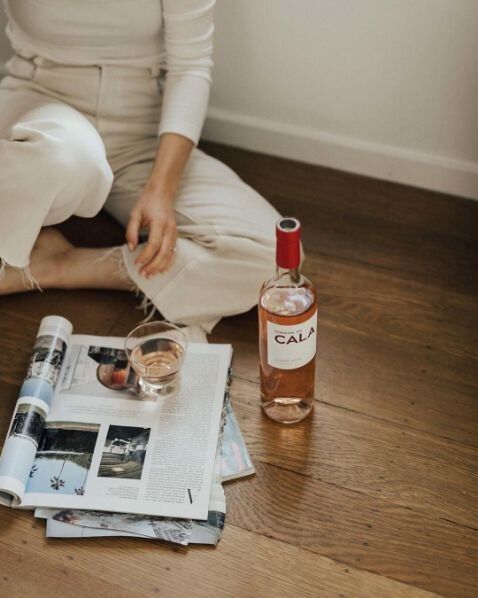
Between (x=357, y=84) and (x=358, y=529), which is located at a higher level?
(x=357, y=84)

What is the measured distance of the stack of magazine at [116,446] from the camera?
40.1 inches

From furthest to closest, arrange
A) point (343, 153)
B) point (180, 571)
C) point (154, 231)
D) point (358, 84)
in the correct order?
point (343, 153) → point (358, 84) → point (154, 231) → point (180, 571)

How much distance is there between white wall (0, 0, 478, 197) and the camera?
4.42 ft

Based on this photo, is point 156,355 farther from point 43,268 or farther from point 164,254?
point 43,268

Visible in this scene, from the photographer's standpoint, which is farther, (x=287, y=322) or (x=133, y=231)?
(x=133, y=231)

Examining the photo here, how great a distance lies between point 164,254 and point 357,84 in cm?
54

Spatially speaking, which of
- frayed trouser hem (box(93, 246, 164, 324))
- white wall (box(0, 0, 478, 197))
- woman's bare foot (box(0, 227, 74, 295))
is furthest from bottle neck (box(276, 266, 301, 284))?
white wall (box(0, 0, 478, 197))

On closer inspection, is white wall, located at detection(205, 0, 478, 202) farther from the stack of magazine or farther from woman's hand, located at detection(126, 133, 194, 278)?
the stack of magazine

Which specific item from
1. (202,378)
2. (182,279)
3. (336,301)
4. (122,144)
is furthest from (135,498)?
(122,144)

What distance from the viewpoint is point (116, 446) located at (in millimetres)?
1091

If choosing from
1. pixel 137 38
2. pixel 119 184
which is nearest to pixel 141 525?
pixel 119 184

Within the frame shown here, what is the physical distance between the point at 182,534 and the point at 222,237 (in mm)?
476

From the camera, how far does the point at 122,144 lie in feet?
4.39

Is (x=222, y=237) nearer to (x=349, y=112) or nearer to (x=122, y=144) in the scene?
(x=122, y=144)
